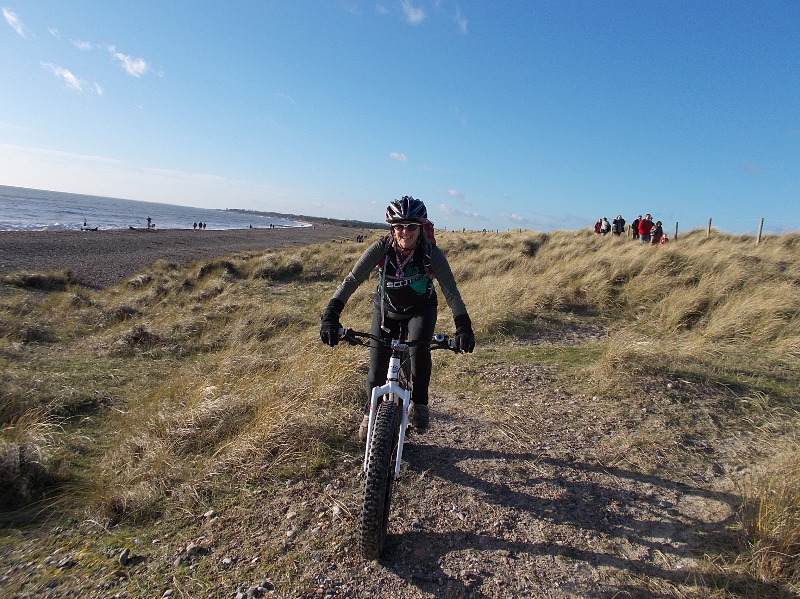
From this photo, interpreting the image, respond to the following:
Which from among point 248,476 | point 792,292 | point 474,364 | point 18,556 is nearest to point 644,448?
point 474,364

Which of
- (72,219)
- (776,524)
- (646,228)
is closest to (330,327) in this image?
(776,524)

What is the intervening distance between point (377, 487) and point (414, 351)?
133cm

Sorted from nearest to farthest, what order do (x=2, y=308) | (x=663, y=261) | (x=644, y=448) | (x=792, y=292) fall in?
(x=644, y=448), (x=792, y=292), (x=663, y=261), (x=2, y=308)

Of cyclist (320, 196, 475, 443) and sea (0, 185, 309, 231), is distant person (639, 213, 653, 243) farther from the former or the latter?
sea (0, 185, 309, 231)

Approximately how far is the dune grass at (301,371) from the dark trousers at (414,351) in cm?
102

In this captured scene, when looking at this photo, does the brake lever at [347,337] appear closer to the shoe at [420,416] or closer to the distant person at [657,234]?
the shoe at [420,416]

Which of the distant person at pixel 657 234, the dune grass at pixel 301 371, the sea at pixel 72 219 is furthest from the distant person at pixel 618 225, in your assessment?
the sea at pixel 72 219

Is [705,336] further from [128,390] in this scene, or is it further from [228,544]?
[128,390]

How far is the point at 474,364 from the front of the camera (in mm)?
7016

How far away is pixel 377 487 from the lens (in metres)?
2.81

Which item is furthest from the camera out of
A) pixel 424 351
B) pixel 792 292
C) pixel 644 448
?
pixel 792 292

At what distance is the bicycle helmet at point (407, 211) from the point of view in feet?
12.1

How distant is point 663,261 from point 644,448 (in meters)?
8.45

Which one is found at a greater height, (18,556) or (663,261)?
(663,261)
